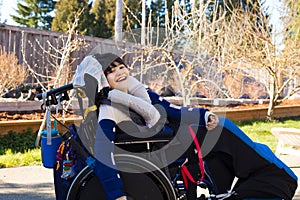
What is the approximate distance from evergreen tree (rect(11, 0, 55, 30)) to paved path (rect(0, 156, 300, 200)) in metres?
23.6

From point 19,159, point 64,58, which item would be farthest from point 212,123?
point 64,58

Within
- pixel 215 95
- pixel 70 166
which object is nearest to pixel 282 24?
pixel 215 95

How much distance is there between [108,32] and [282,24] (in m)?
15.5

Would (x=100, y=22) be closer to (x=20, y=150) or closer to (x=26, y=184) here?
(x=20, y=150)

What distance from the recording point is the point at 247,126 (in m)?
7.18

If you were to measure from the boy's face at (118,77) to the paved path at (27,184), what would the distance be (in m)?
1.30

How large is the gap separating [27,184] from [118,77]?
1682 millimetres

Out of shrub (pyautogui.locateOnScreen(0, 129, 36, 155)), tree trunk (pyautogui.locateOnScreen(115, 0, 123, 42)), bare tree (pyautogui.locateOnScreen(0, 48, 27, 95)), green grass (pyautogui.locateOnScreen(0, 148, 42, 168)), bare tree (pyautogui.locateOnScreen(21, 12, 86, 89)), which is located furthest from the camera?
tree trunk (pyautogui.locateOnScreen(115, 0, 123, 42))

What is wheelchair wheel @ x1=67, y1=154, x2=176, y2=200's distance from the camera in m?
1.97

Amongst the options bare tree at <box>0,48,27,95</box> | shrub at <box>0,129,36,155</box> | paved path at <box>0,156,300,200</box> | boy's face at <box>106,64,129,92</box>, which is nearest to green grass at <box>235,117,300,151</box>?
paved path at <box>0,156,300,200</box>

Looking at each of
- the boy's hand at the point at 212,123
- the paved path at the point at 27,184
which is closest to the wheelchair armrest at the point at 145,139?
the boy's hand at the point at 212,123

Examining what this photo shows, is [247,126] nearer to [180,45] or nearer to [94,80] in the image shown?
[180,45]

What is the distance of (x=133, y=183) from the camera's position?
202 centimetres

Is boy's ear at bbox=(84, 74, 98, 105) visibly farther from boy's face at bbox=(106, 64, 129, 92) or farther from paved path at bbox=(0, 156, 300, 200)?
paved path at bbox=(0, 156, 300, 200)
